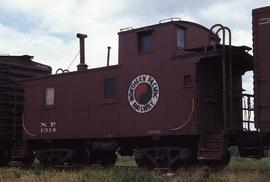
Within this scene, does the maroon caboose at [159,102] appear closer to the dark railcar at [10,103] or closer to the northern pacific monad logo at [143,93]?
the northern pacific monad logo at [143,93]

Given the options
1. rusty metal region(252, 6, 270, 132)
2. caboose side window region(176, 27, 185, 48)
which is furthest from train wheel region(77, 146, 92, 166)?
rusty metal region(252, 6, 270, 132)

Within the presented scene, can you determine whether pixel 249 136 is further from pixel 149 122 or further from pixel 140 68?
pixel 140 68

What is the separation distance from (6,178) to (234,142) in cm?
647

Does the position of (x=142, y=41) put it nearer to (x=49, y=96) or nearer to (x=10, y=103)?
(x=49, y=96)

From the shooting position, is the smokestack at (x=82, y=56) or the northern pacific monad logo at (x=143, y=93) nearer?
the northern pacific monad logo at (x=143, y=93)

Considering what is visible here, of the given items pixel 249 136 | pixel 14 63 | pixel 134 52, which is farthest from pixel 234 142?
pixel 14 63

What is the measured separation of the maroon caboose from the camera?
14.2 metres

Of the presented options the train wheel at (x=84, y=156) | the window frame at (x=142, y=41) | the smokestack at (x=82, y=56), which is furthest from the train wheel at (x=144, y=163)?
the smokestack at (x=82, y=56)

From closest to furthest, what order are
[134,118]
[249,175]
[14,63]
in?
[249,175] < [134,118] < [14,63]

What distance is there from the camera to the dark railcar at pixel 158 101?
46.6 feet

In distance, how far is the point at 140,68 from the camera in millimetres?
15492

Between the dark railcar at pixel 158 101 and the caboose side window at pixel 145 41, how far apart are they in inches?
1.3

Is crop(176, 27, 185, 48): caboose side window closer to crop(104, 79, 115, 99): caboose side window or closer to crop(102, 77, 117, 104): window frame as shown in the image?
crop(102, 77, 117, 104): window frame

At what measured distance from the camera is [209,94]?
1466cm
